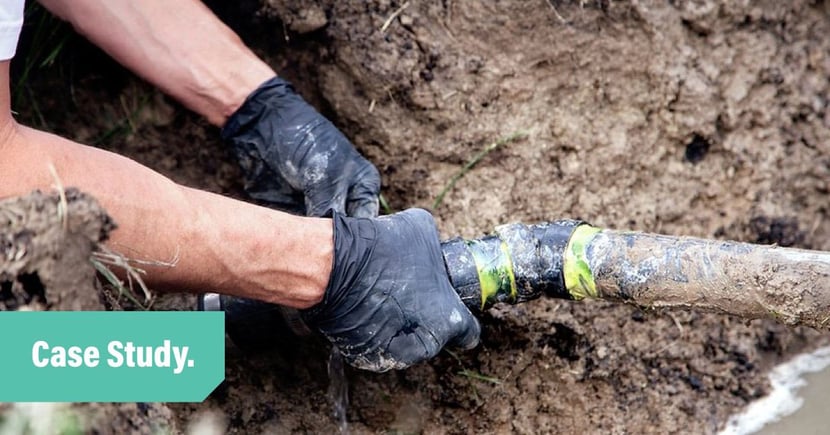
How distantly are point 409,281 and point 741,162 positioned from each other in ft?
3.58

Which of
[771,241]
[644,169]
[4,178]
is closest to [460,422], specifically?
[644,169]

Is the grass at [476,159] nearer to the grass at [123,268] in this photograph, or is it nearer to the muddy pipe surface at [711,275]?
the muddy pipe surface at [711,275]

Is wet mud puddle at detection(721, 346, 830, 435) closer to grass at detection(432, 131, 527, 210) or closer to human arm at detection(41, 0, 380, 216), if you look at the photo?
grass at detection(432, 131, 527, 210)

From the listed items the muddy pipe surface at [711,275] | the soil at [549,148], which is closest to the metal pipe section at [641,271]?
the muddy pipe surface at [711,275]

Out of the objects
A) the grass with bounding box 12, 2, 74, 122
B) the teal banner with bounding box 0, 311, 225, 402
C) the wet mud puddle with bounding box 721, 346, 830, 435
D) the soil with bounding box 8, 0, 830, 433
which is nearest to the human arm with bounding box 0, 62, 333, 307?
the teal banner with bounding box 0, 311, 225, 402

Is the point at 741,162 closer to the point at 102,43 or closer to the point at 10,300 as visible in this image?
the point at 102,43

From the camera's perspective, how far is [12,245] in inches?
48.1

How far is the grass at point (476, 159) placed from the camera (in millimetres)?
2180

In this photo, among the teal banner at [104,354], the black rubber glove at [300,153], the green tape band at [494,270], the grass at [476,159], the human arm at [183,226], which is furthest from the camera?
the grass at [476,159]

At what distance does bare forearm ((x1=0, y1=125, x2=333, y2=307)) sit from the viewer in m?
1.47

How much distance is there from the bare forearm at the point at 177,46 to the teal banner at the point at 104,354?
953mm

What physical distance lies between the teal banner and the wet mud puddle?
1.39m

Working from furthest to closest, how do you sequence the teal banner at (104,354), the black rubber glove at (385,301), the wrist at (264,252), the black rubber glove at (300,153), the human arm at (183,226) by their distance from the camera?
the black rubber glove at (300,153)
the black rubber glove at (385,301)
the wrist at (264,252)
the human arm at (183,226)
the teal banner at (104,354)

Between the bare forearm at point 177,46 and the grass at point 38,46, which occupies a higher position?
the bare forearm at point 177,46
